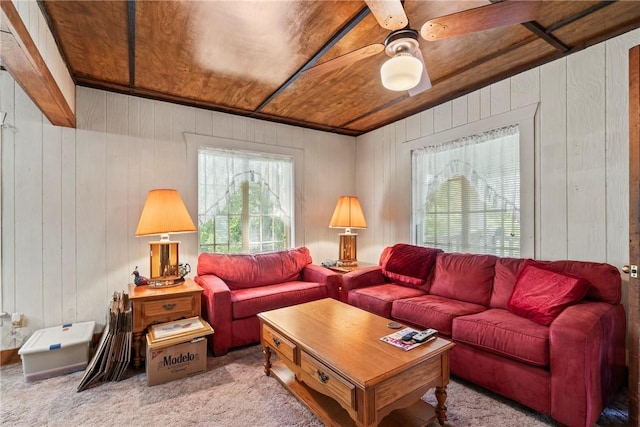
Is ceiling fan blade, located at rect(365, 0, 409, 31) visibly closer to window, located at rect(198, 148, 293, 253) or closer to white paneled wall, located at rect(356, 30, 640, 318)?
white paneled wall, located at rect(356, 30, 640, 318)

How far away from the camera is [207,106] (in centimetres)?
339

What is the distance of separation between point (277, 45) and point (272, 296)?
216 cm

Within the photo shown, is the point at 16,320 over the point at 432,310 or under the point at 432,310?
under

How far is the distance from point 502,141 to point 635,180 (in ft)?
4.35

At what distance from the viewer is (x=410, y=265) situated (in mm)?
3090

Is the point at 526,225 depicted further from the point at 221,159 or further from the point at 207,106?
the point at 207,106

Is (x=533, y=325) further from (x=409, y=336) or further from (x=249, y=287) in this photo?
(x=249, y=287)

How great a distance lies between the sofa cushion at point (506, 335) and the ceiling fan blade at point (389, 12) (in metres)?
1.91

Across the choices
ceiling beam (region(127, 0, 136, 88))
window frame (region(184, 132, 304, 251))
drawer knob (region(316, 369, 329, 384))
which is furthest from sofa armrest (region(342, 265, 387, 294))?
ceiling beam (region(127, 0, 136, 88))

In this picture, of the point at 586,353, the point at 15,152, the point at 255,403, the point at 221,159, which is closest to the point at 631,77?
the point at 586,353

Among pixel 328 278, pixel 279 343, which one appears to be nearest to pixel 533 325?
pixel 279 343

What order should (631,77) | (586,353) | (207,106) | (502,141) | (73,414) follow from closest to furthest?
(586,353)
(631,77)
(73,414)
(502,141)
(207,106)

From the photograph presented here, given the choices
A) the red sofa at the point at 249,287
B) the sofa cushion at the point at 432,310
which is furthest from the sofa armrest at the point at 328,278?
the sofa cushion at the point at 432,310

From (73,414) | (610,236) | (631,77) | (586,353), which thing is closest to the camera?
(586,353)
